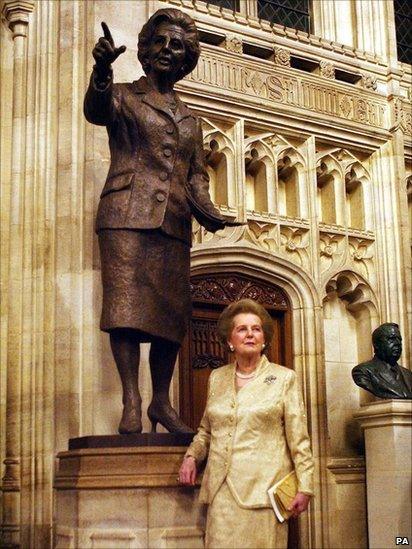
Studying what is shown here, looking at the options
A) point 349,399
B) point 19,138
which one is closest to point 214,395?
point 19,138

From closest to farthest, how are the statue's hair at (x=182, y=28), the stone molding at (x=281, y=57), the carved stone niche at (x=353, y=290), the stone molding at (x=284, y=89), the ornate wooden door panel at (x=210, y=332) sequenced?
the statue's hair at (x=182, y=28), the ornate wooden door panel at (x=210, y=332), the stone molding at (x=284, y=89), the stone molding at (x=281, y=57), the carved stone niche at (x=353, y=290)

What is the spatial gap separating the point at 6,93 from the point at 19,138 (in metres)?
0.49

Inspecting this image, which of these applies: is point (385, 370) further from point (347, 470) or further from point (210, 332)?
point (210, 332)

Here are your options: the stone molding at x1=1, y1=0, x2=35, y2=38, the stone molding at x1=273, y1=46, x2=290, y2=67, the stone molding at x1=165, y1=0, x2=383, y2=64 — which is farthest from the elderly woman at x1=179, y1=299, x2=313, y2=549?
the stone molding at x1=273, y1=46, x2=290, y2=67

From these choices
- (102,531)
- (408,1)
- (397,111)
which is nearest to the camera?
(102,531)

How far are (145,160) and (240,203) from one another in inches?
159

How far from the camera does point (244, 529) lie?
363 centimetres

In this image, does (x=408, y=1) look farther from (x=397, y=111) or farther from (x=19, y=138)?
(x=19, y=138)

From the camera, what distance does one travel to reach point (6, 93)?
771 cm

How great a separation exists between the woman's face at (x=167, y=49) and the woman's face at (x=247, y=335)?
148cm

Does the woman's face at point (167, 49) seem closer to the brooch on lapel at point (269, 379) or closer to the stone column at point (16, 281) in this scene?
the brooch on lapel at point (269, 379)

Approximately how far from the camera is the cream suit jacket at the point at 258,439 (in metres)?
3.66

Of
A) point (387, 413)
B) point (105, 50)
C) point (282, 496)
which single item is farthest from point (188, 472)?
point (387, 413)

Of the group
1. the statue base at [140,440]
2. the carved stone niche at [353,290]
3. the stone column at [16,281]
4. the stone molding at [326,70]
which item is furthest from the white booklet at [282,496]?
the stone molding at [326,70]
